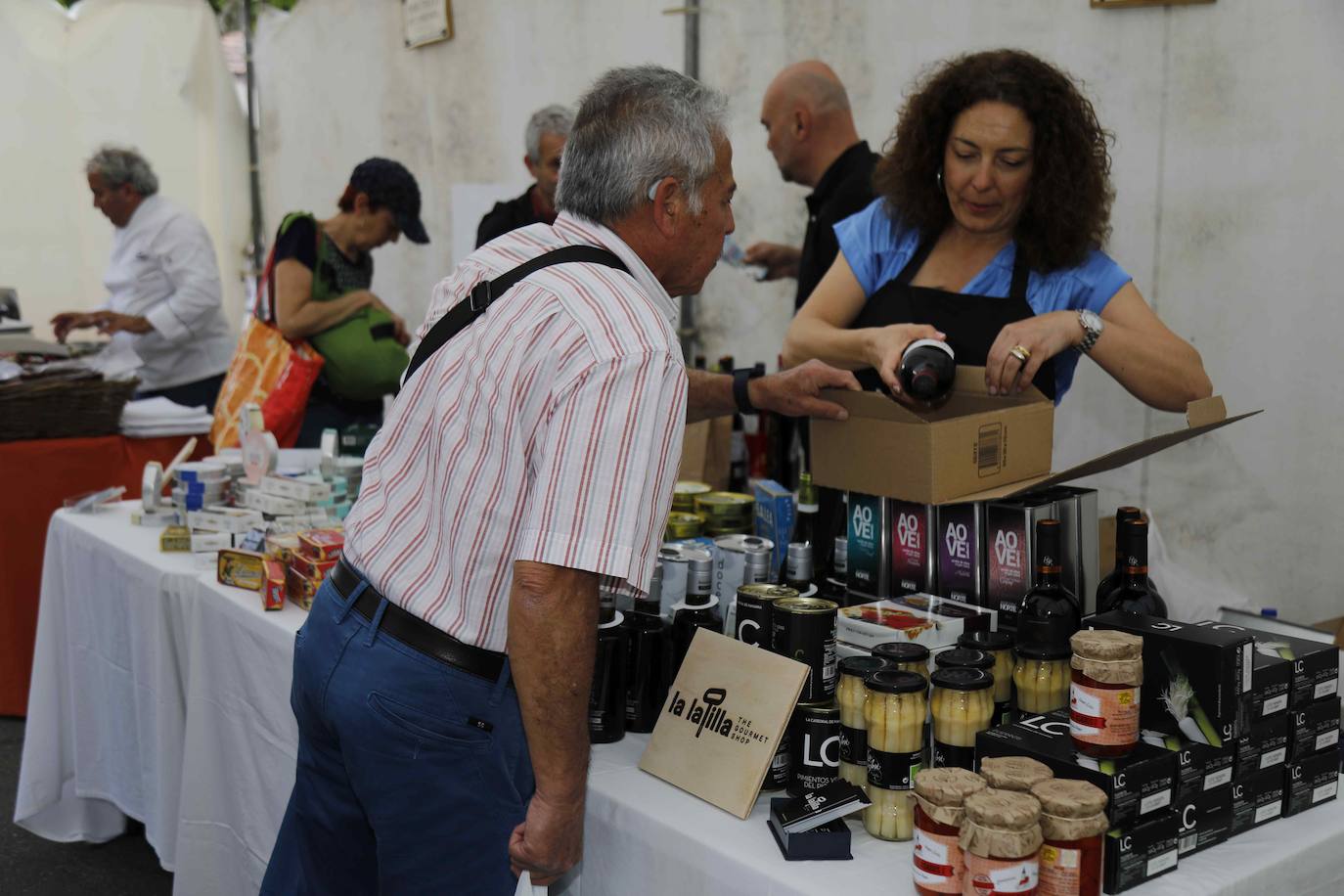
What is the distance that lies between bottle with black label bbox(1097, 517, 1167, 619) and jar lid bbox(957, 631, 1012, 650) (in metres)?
0.18

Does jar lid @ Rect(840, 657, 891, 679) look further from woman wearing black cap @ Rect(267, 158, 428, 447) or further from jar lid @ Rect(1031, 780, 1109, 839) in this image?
woman wearing black cap @ Rect(267, 158, 428, 447)

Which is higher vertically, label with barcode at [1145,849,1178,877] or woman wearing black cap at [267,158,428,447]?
woman wearing black cap at [267,158,428,447]

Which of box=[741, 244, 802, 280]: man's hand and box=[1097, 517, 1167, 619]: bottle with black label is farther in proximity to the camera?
box=[741, 244, 802, 280]: man's hand

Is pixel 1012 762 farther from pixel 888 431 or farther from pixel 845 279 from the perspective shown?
pixel 845 279

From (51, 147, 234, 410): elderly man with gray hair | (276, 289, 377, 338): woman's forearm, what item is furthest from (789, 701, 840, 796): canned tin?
(51, 147, 234, 410): elderly man with gray hair

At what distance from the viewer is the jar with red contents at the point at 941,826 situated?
1.13 metres

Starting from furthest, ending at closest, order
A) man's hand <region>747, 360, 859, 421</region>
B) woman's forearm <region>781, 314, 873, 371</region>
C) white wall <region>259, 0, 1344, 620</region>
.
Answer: white wall <region>259, 0, 1344, 620</region> < woman's forearm <region>781, 314, 873, 371</region> < man's hand <region>747, 360, 859, 421</region>

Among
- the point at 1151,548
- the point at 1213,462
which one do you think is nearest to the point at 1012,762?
the point at 1151,548

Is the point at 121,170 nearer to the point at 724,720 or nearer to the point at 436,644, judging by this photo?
the point at 436,644

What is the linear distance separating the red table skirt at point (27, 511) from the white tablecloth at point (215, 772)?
808 millimetres

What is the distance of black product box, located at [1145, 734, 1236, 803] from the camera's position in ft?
4.10

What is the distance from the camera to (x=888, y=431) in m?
1.75

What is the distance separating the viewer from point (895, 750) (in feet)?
4.36

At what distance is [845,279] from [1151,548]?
77cm
